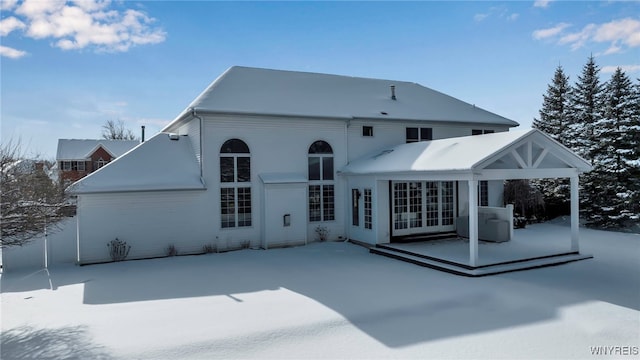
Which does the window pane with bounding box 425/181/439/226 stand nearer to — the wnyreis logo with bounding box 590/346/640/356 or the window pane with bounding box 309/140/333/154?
the window pane with bounding box 309/140/333/154

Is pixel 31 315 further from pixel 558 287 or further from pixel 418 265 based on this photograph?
pixel 558 287

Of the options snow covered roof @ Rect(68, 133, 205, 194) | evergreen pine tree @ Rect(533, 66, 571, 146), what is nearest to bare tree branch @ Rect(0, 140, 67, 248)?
snow covered roof @ Rect(68, 133, 205, 194)

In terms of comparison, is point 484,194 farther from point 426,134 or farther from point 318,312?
point 318,312

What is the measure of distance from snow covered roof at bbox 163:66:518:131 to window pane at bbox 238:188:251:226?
8.65ft

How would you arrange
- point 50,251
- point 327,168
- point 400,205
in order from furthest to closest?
point 327,168 < point 400,205 < point 50,251

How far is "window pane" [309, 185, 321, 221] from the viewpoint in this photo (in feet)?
44.9

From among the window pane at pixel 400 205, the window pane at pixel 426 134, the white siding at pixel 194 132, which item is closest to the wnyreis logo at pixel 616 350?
the window pane at pixel 400 205

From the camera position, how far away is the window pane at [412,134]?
600 inches

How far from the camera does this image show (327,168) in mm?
14008

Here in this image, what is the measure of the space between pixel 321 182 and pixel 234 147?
3304 millimetres

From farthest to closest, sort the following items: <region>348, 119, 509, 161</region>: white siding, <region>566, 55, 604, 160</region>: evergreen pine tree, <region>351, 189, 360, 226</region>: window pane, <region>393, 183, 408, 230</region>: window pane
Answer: <region>566, 55, 604, 160</region>: evergreen pine tree < <region>348, 119, 509, 161</region>: white siding < <region>351, 189, 360, 226</region>: window pane < <region>393, 183, 408, 230</region>: window pane

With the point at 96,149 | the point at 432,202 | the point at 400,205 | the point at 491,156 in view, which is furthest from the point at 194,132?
the point at 96,149

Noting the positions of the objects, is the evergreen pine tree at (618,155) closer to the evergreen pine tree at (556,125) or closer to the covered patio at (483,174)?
the evergreen pine tree at (556,125)

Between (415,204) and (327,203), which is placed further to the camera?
(327,203)
